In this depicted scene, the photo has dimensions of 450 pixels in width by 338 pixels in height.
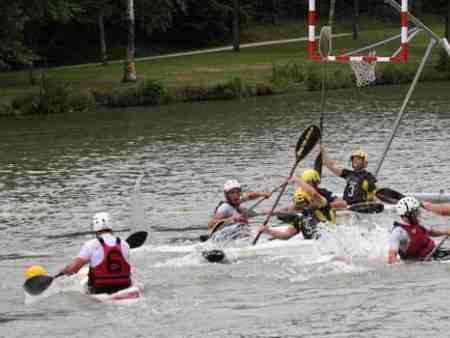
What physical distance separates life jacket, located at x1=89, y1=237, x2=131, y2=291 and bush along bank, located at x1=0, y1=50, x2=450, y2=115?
94.6ft

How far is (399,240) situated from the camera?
1548 centimetres

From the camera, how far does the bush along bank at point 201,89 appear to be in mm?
43094

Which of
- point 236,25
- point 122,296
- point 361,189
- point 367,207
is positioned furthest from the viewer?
point 236,25

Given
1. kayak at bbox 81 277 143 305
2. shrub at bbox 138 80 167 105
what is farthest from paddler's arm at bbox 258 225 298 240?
shrub at bbox 138 80 167 105

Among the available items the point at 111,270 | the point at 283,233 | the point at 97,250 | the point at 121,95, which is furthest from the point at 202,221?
the point at 121,95

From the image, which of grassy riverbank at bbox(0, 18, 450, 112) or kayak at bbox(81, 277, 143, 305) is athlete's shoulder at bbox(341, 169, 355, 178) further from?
grassy riverbank at bbox(0, 18, 450, 112)

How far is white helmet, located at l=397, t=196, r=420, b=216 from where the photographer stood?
49.8 feet

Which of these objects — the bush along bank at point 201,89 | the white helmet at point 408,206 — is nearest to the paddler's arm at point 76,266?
the white helmet at point 408,206

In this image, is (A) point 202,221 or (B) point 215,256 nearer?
(B) point 215,256

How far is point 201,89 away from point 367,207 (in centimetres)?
2906

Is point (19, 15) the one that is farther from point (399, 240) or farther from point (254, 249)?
point (399, 240)

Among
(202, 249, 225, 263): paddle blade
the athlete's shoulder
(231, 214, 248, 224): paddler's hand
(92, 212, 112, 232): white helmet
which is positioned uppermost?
(92, 212, 112, 232): white helmet

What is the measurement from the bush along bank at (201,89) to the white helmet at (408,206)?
2907cm

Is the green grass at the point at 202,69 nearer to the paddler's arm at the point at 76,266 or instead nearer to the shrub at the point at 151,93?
the shrub at the point at 151,93
